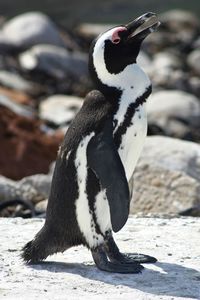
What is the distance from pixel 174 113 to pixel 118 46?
8092mm

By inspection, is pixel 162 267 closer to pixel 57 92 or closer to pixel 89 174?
pixel 89 174

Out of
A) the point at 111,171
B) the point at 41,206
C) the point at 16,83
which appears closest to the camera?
the point at 111,171

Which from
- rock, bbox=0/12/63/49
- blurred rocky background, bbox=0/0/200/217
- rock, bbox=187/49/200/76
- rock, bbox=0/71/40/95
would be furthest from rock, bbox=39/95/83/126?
rock, bbox=187/49/200/76

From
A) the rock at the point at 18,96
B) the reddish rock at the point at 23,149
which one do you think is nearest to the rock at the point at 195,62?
the rock at the point at 18,96

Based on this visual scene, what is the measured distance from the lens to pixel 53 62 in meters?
16.3

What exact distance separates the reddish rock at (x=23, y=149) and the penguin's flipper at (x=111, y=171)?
480 centimetres

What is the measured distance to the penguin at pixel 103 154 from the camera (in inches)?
190

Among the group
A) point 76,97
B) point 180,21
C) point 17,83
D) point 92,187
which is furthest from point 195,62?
point 92,187

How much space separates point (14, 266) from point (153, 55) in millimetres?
14848

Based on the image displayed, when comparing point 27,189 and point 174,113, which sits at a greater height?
point 174,113

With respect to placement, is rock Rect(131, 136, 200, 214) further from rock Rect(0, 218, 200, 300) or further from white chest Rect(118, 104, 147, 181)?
white chest Rect(118, 104, 147, 181)

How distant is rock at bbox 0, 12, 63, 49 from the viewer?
57.2 feet

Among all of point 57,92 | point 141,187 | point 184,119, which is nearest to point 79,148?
point 141,187

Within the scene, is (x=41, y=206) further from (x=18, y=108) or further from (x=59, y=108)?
(x=59, y=108)
